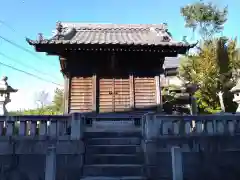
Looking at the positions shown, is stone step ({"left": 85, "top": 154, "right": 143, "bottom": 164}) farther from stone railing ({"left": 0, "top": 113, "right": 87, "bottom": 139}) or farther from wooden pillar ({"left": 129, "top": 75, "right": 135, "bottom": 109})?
wooden pillar ({"left": 129, "top": 75, "right": 135, "bottom": 109})

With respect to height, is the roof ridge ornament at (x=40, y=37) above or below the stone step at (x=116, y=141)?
above

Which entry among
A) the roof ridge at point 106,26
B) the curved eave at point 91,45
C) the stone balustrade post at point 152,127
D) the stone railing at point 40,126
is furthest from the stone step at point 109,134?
the roof ridge at point 106,26

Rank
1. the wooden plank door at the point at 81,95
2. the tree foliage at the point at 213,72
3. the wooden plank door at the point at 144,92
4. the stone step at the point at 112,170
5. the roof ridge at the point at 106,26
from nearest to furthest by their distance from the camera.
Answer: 1. the stone step at the point at 112,170
2. the wooden plank door at the point at 81,95
3. the wooden plank door at the point at 144,92
4. the roof ridge at the point at 106,26
5. the tree foliage at the point at 213,72

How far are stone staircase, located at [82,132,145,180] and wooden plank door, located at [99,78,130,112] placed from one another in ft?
10.2

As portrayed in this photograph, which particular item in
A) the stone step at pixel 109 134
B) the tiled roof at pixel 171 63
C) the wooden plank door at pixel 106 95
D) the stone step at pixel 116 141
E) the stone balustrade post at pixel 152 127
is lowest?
the stone step at pixel 116 141

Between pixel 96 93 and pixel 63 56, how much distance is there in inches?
93.7

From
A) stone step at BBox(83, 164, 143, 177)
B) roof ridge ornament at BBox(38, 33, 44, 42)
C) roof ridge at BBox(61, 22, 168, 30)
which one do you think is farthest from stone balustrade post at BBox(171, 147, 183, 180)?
roof ridge at BBox(61, 22, 168, 30)

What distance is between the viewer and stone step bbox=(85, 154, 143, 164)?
677 cm

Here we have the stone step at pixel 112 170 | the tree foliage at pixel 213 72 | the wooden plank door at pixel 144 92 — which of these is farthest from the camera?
the tree foliage at pixel 213 72

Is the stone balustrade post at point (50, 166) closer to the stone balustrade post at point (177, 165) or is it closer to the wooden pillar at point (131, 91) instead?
the stone balustrade post at point (177, 165)

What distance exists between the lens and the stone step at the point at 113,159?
677cm

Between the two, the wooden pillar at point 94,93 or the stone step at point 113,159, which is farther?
the wooden pillar at point 94,93

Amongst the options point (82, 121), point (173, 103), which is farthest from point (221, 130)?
point (173, 103)

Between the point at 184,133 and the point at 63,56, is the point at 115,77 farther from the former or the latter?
the point at 184,133
